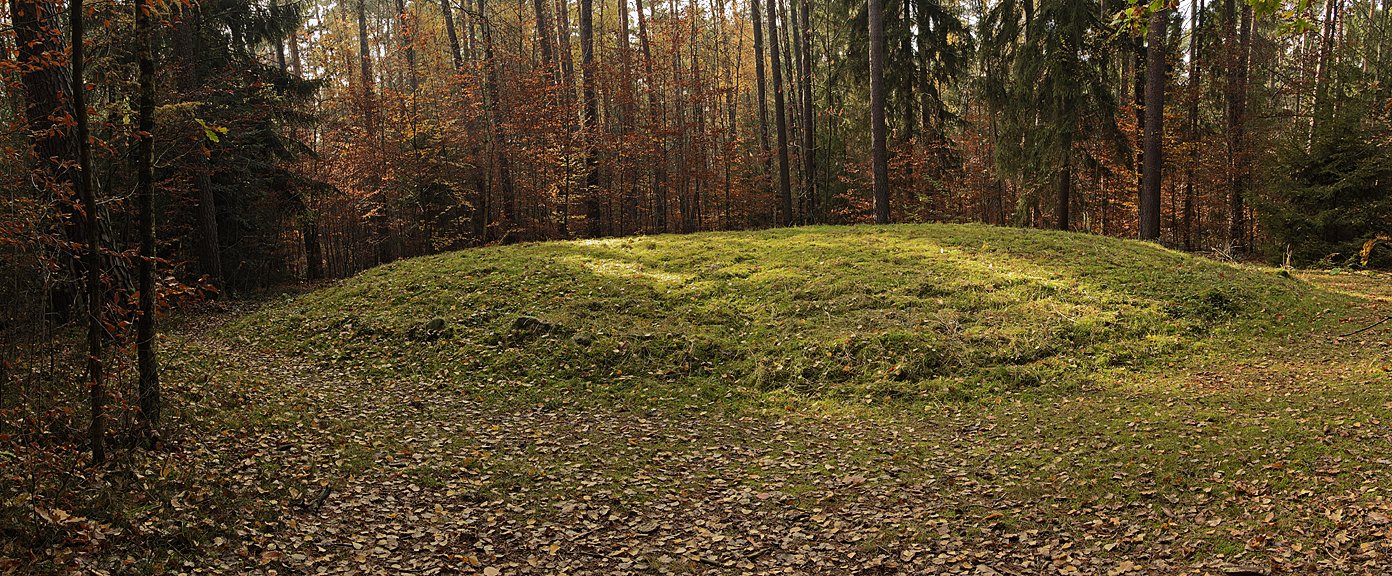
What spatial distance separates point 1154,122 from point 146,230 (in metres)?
18.1

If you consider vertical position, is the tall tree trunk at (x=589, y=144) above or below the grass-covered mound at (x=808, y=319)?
above

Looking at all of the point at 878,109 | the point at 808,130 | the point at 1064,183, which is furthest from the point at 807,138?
the point at 1064,183

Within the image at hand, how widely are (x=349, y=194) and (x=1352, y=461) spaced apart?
21508 millimetres

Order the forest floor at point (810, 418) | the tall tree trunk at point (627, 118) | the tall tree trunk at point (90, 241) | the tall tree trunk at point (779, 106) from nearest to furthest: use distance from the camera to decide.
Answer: the tall tree trunk at point (90, 241) < the forest floor at point (810, 418) < the tall tree trunk at point (779, 106) < the tall tree trunk at point (627, 118)

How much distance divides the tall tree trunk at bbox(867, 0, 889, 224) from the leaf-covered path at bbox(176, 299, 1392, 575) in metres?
11.2

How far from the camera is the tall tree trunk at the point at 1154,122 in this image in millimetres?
14984

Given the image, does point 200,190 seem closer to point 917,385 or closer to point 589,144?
point 589,144

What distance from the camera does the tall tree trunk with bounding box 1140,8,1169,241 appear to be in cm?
1498

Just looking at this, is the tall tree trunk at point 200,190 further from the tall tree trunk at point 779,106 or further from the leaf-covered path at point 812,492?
the tall tree trunk at point 779,106

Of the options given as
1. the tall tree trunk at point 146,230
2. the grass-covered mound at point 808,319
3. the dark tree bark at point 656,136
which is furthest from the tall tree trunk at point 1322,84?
the dark tree bark at point 656,136

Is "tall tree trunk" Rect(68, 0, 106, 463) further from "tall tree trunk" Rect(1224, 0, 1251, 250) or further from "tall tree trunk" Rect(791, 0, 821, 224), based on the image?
"tall tree trunk" Rect(1224, 0, 1251, 250)

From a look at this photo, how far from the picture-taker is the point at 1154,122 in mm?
15641

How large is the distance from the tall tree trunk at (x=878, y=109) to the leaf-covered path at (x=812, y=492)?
11180 mm

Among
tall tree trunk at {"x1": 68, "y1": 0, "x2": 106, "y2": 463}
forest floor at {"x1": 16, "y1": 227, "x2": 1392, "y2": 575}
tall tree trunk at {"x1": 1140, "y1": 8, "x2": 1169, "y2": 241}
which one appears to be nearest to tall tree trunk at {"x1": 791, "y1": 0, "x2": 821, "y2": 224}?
tall tree trunk at {"x1": 1140, "y1": 8, "x2": 1169, "y2": 241}
